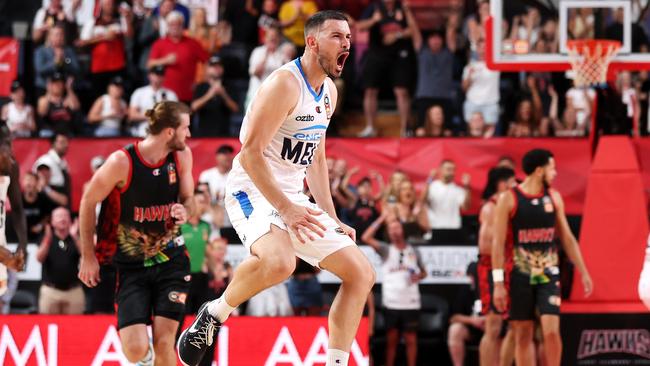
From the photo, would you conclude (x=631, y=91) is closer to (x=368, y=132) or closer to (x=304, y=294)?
(x=368, y=132)

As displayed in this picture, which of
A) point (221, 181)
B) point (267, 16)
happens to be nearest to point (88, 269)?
point (221, 181)

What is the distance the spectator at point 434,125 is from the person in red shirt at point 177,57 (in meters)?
3.57

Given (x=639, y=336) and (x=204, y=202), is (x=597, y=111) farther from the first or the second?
(x=204, y=202)

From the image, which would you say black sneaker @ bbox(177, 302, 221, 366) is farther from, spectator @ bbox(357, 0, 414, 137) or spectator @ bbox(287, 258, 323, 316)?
spectator @ bbox(357, 0, 414, 137)

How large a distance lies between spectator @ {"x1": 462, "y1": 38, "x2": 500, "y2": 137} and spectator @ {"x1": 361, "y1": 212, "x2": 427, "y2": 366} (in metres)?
3.34

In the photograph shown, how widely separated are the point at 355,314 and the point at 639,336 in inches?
238

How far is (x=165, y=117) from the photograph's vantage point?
8.12 meters

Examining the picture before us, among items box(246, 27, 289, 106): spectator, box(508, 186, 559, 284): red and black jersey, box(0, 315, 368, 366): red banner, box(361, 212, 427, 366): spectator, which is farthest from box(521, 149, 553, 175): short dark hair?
box(246, 27, 289, 106): spectator

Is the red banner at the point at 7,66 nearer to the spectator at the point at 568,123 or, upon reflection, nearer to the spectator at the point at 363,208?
the spectator at the point at 363,208

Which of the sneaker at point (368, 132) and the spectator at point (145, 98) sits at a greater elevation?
the spectator at point (145, 98)

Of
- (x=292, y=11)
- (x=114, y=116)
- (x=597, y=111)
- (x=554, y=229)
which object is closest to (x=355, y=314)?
(x=554, y=229)

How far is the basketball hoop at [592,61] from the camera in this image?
39.7 feet

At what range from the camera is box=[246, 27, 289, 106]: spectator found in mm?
15703

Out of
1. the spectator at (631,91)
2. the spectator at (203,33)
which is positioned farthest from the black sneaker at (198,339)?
the spectator at (203,33)
